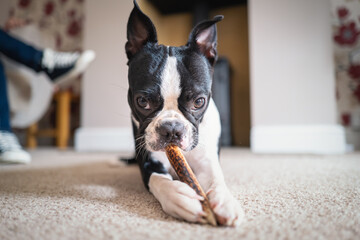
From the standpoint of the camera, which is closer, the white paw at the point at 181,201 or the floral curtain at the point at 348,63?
the white paw at the point at 181,201

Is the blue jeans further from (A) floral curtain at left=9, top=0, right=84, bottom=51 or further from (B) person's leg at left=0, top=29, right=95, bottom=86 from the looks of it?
(A) floral curtain at left=9, top=0, right=84, bottom=51

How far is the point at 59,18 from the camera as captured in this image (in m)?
3.13

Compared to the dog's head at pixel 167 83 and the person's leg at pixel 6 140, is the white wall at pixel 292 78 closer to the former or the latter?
the dog's head at pixel 167 83

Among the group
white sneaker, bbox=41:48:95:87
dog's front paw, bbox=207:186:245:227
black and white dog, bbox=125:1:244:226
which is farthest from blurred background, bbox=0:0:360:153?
dog's front paw, bbox=207:186:245:227

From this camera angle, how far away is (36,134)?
8.99 feet

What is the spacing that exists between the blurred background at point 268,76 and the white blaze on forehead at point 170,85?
589 mm

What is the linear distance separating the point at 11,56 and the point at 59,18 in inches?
80.5

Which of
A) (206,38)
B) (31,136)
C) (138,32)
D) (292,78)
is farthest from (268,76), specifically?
(31,136)

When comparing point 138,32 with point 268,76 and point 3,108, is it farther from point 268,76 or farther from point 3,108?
point 268,76

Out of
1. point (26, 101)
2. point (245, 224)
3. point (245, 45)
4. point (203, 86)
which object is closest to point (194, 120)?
point (203, 86)

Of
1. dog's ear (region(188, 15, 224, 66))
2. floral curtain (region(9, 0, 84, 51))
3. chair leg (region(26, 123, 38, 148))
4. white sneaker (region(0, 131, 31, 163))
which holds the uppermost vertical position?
floral curtain (region(9, 0, 84, 51))

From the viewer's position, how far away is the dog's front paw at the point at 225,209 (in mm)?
427

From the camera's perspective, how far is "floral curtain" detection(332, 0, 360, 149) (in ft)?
7.16

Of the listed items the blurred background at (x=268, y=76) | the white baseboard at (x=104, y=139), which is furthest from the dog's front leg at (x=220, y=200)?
the white baseboard at (x=104, y=139)
